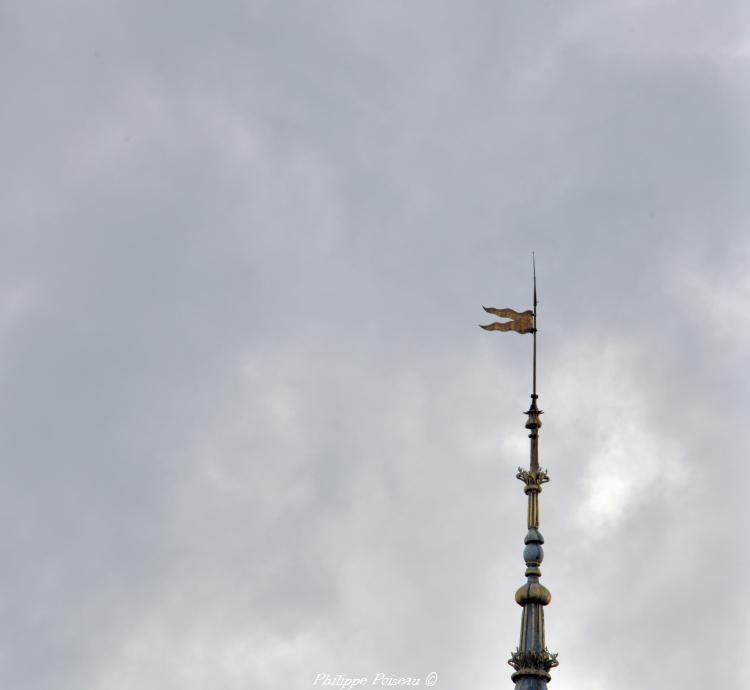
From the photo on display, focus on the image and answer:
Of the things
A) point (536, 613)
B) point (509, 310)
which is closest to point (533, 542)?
point (536, 613)

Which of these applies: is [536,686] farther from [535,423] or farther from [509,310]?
[509,310]

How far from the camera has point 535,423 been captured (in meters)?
145

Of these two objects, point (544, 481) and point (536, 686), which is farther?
point (544, 481)

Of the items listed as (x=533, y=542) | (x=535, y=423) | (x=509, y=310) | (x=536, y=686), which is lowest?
(x=536, y=686)

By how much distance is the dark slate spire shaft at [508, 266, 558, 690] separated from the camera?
430ft

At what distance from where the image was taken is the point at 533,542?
138 m

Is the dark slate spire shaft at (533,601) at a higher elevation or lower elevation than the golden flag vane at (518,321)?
lower

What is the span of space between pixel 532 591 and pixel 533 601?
2.77 ft

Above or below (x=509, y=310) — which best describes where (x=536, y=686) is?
below

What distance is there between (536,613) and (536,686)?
6.40 metres

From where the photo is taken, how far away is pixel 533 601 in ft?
442

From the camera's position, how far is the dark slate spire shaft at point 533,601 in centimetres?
13100

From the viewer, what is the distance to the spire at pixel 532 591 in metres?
131

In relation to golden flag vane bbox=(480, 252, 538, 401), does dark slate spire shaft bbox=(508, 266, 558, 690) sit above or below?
below
